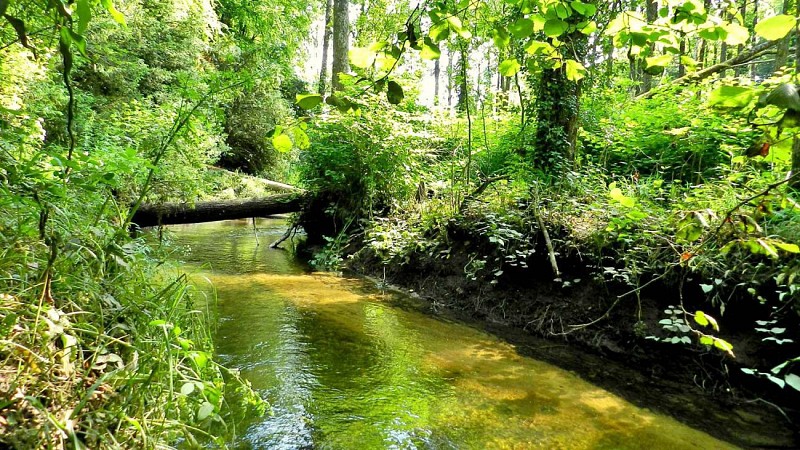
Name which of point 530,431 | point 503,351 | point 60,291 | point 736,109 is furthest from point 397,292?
point 736,109

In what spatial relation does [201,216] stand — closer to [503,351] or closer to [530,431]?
Answer: [503,351]

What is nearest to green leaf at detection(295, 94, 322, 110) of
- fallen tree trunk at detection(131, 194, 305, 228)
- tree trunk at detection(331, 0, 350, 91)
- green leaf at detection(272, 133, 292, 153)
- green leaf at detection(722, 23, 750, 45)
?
green leaf at detection(272, 133, 292, 153)

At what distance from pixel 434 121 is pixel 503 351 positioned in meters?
5.39

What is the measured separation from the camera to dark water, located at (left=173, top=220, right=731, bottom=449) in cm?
266

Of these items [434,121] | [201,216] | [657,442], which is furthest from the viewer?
[434,121]

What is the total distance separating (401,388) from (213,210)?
5961 mm

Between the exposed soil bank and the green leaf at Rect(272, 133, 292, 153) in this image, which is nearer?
the green leaf at Rect(272, 133, 292, 153)

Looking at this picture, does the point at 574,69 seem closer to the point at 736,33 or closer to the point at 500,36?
the point at 500,36

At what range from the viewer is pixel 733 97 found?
38.2 inches

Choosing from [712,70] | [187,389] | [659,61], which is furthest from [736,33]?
[187,389]

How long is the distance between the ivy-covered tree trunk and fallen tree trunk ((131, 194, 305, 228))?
4.75 meters

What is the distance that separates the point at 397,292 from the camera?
631 centimetres

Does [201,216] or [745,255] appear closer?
[745,255]

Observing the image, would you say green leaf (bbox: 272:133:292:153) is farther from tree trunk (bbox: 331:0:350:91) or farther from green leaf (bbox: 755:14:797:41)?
tree trunk (bbox: 331:0:350:91)
